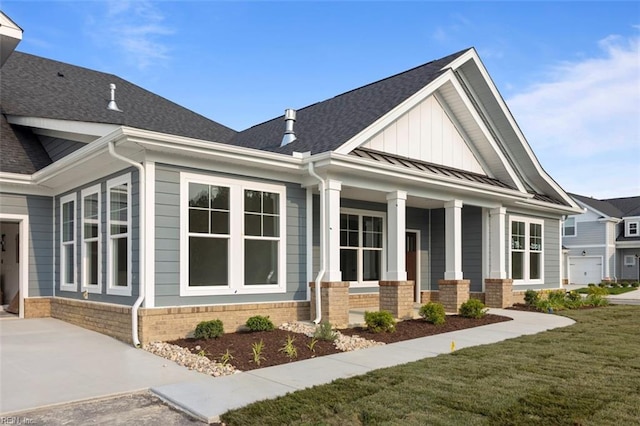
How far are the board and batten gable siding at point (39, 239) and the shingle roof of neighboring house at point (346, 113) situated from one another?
Answer: 18.7 ft

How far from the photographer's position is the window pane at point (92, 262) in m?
10.4

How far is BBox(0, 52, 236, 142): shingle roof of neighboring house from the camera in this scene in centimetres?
1324

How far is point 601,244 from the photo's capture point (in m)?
37.1

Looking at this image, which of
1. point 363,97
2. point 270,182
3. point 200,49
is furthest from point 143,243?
point 363,97

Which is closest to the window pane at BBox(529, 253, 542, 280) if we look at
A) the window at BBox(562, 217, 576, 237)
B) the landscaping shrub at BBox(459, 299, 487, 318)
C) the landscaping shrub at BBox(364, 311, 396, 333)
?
the landscaping shrub at BBox(459, 299, 487, 318)

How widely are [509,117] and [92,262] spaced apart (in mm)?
11933

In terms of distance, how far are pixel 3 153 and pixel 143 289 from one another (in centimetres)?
612

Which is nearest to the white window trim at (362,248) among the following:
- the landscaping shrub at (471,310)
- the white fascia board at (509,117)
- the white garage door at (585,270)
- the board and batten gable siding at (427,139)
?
the board and batten gable siding at (427,139)

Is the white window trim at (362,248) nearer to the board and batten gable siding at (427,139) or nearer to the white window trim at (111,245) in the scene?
the board and batten gable siding at (427,139)

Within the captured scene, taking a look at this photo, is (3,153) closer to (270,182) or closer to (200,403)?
(270,182)

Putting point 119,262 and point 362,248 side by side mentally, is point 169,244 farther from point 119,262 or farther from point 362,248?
point 362,248

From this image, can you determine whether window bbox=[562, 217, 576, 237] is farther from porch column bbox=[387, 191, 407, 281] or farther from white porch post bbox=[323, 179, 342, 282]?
white porch post bbox=[323, 179, 342, 282]

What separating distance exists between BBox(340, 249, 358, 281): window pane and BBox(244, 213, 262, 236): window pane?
341 cm

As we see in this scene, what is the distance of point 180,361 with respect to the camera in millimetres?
7520
